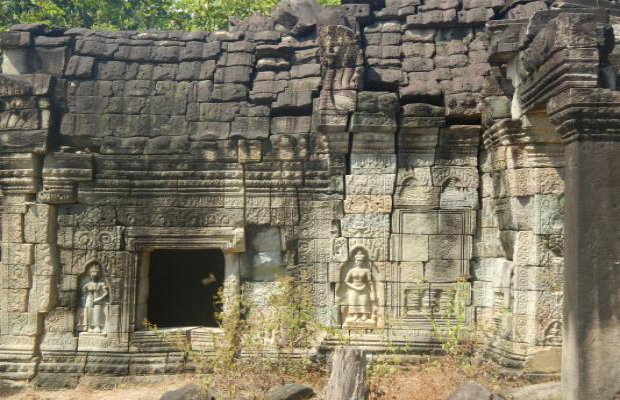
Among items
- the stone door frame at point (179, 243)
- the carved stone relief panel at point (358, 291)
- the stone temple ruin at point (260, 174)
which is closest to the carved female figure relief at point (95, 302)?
the stone temple ruin at point (260, 174)

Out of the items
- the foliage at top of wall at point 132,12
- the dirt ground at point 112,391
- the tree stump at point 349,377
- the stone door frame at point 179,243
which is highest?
the foliage at top of wall at point 132,12

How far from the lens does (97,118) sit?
27.1 feet

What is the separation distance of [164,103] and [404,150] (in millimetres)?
3021

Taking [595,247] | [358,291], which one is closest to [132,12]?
[358,291]

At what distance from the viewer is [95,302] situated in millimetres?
8211

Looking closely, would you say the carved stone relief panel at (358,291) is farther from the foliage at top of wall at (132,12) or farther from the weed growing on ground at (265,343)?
the foliage at top of wall at (132,12)

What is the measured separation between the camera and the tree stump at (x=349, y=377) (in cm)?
584

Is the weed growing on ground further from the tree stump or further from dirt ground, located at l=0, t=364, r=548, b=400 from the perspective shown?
the tree stump

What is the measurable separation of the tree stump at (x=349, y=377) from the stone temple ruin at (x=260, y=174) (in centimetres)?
183

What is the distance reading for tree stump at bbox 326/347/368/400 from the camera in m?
5.84

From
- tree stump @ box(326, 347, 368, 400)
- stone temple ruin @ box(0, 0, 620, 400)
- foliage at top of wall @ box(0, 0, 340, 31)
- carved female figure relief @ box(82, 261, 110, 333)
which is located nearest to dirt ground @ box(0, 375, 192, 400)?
stone temple ruin @ box(0, 0, 620, 400)

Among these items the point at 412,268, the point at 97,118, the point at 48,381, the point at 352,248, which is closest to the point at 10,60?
the point at 97,118

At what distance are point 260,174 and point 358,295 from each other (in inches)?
72.8

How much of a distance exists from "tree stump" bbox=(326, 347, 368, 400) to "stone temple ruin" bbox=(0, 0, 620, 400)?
1.83 m
